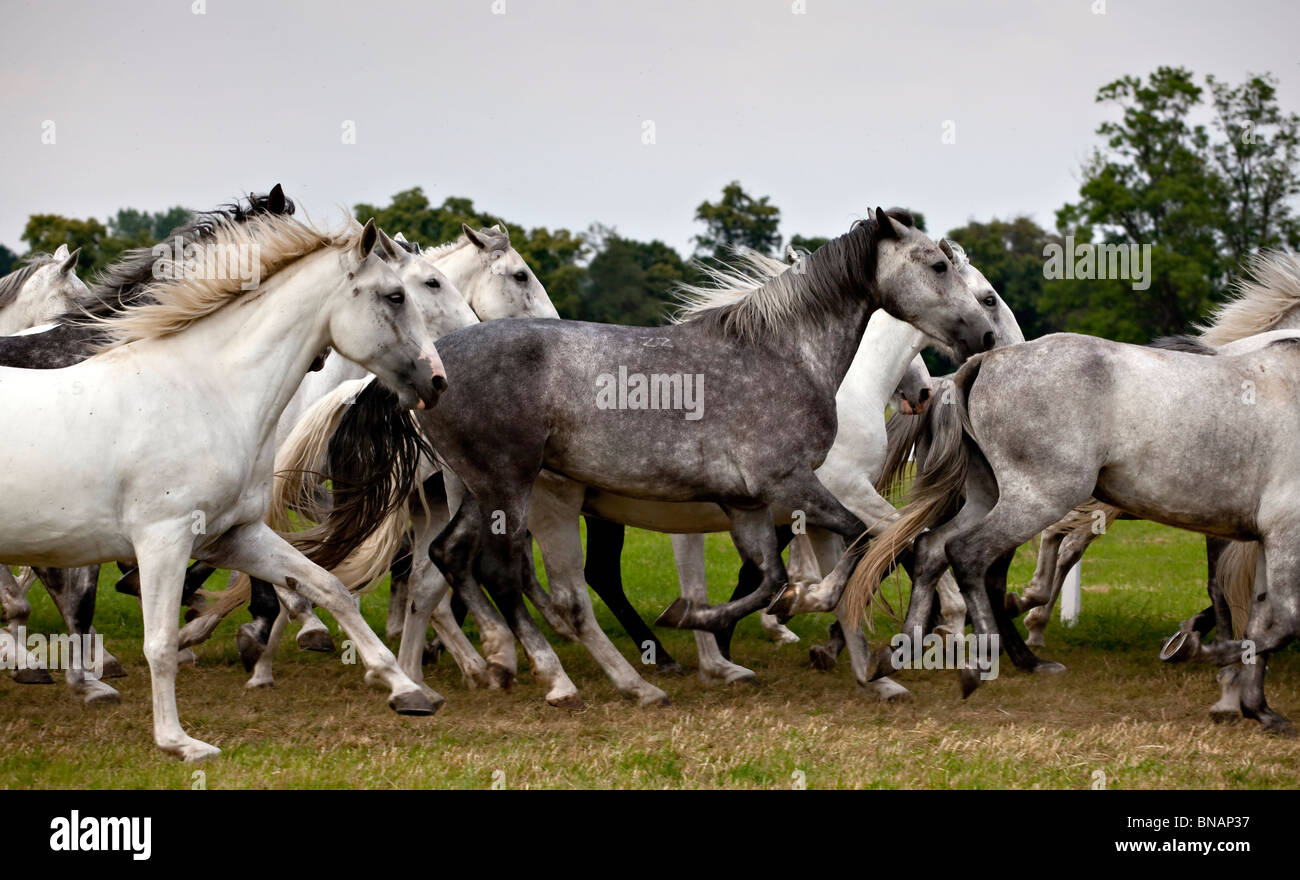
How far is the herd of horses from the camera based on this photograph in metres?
5.96

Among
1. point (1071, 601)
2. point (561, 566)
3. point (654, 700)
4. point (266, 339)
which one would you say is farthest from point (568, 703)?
point (1071, 601)

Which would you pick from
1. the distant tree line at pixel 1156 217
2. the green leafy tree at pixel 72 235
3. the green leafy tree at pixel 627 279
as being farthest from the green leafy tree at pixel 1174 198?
the green leafy tree at pixel 72 235

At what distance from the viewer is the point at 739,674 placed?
326 inches

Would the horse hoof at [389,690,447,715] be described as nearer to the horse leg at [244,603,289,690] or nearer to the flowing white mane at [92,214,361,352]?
the flowing white mane at [92,214,361,352]

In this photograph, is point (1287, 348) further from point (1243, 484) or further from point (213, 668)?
point (213, 668)

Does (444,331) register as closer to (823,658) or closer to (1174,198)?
(823,658)

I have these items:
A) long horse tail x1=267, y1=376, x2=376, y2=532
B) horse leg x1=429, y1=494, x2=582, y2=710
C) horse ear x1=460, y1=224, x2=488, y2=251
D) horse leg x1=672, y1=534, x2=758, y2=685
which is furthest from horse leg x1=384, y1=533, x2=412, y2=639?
horse ear x1=460, y1=224, x2=488, y2=251

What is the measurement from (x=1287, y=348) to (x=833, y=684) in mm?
3103

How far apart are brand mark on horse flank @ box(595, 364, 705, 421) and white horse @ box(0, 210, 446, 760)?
42.4 inches

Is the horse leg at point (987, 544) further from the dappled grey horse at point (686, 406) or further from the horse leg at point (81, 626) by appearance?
the horse leg at point (81, 626)

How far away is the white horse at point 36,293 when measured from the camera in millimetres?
10586

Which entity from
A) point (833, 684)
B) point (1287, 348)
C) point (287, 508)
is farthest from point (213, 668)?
point (1287, 348)

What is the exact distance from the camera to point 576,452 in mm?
7195

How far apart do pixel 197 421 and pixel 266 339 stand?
0.52m
